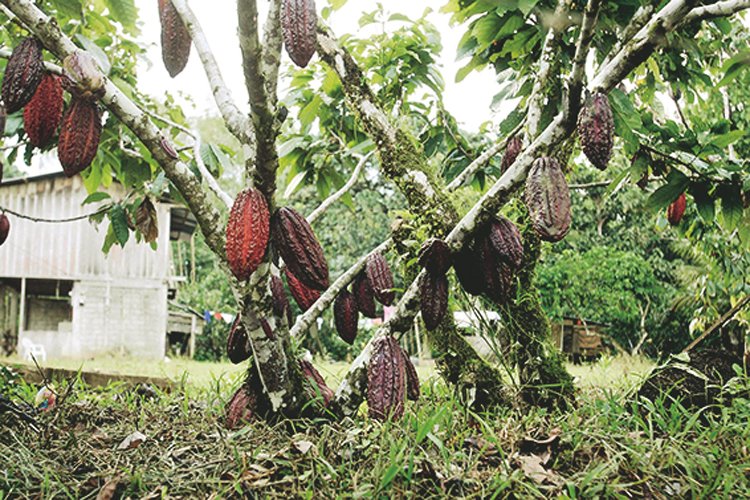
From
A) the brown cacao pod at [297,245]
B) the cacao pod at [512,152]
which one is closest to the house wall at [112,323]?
the cacao pod at [512,152]

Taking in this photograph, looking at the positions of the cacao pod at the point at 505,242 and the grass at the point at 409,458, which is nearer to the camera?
the grass at the point at 409,458

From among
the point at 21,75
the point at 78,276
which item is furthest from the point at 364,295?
the point at 78,276

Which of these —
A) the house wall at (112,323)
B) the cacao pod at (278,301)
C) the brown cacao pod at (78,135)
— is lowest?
the house wall at (112,323)

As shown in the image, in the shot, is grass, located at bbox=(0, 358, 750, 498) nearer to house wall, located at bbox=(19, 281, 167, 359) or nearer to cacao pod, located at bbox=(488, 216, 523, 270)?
cacao pod, located at bbox=(488, 216, 523, 270)

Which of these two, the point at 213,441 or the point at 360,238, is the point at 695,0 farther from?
the point at 360,238

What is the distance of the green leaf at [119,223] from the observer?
7.80 feet

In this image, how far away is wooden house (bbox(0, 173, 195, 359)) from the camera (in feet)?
43.8

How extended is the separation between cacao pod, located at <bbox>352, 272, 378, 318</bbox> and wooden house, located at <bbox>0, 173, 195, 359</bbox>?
11168 millimetres

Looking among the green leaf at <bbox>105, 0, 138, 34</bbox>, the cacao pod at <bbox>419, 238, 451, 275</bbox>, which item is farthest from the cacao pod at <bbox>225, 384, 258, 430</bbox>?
the green leaf at <bbox>105, 0, 138, 34</bbox>

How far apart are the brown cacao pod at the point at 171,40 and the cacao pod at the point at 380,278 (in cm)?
82

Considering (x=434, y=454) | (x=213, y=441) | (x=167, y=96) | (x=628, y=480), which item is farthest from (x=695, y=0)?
(x=167, y=96)

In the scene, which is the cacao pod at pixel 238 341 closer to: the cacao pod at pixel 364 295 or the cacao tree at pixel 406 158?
the cacao tree at pixel 406 158

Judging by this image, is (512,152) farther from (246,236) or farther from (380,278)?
(246,236)

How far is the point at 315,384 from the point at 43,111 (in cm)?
98
